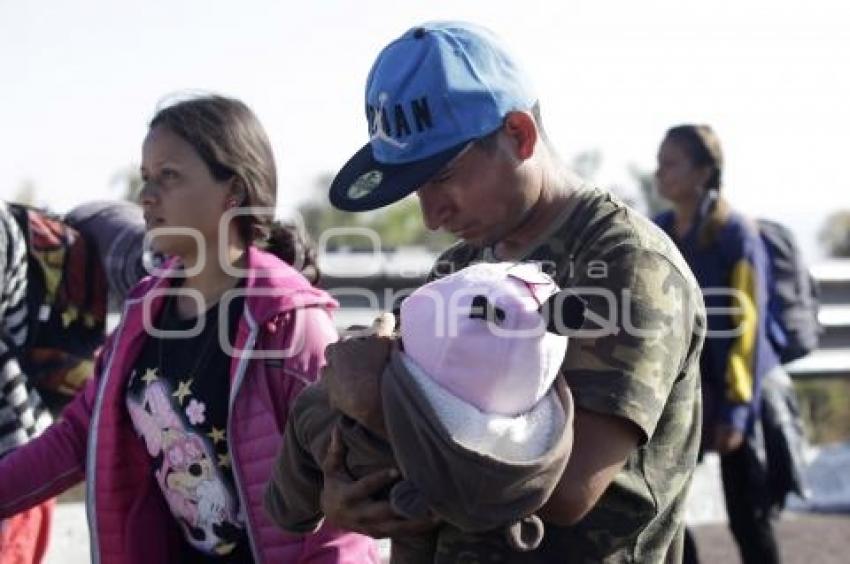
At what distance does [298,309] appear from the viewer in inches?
137

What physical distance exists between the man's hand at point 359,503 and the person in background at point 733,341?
12.4 ft

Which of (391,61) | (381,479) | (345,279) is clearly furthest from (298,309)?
(345,279)

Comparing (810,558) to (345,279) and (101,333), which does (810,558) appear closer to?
(345,279)

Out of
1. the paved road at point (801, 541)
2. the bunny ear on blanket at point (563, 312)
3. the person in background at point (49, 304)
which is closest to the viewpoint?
the bunny ear on blanket at point (563, 312)

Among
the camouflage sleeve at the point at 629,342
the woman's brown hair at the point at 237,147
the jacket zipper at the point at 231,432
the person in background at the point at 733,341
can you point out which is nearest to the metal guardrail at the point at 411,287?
the person in background at the point at 733,341

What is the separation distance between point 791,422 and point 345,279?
3.14m

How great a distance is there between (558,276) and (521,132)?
25cm

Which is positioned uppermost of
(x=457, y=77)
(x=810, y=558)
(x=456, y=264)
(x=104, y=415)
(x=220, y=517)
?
(x=457, y=77)

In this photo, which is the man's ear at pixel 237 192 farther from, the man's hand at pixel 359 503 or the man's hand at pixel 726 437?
the man's hand at pixel 726 437

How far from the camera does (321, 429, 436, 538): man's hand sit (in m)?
2.11

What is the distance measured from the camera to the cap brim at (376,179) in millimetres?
2393

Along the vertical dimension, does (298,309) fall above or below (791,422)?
above

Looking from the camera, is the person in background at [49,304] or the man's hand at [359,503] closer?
the man's hand at [359,503]

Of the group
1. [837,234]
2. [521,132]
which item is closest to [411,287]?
[521,132]
